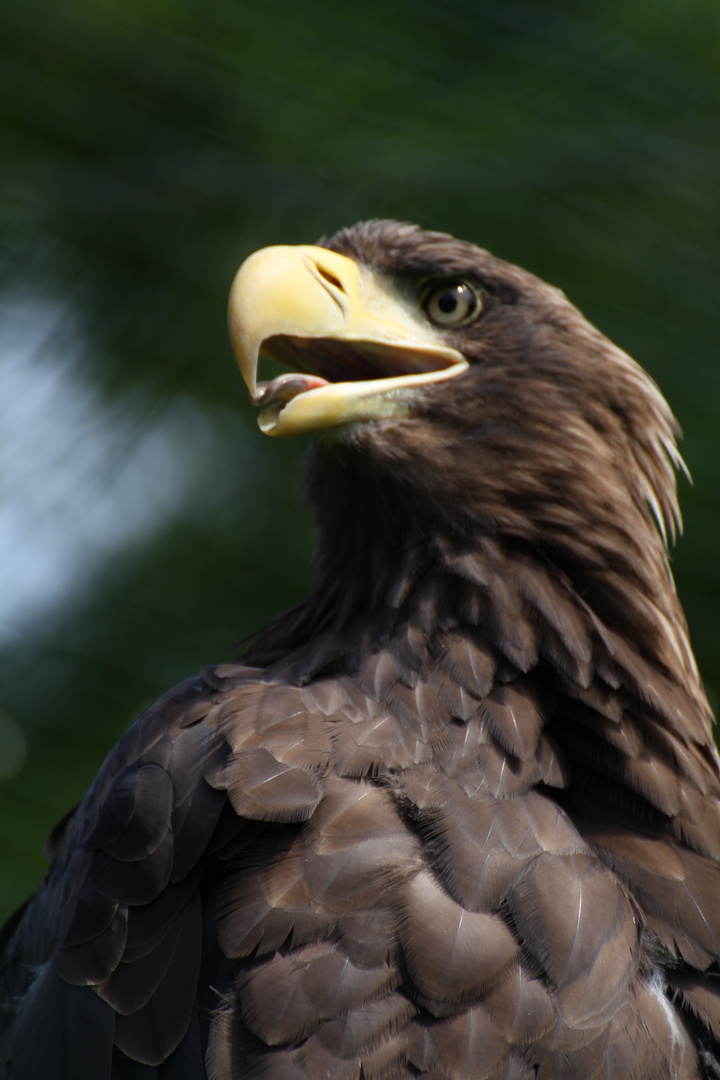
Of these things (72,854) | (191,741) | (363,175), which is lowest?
Answer: (72,854)

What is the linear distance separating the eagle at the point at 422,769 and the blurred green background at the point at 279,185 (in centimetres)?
49

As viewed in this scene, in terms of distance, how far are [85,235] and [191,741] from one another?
149cm

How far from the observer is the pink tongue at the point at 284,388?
181 cm

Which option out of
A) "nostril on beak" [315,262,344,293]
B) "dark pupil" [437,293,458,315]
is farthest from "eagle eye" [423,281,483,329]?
"nostril on beak" [315,262,344,293]

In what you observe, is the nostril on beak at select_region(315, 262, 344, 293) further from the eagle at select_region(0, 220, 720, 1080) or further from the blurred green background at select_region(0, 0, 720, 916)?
the blurred green background at select_region(0, 0, 720, 916)

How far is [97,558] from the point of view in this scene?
2.86m

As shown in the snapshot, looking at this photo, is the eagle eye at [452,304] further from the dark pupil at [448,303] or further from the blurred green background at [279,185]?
the blurred green background at [279,185]

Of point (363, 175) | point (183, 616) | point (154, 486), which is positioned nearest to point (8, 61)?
point (363, 175)

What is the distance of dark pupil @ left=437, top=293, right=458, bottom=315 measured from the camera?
2.08 metres

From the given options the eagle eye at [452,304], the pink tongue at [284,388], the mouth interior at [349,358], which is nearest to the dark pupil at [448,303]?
the eagle eye at [452,304]

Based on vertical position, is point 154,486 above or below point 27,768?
above

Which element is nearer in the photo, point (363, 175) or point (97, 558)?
point (363, 175)

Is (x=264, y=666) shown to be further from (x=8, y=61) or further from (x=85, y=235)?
(x=8, y=61)

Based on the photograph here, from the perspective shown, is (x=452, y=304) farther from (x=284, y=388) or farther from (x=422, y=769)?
(x=422, y=769)
